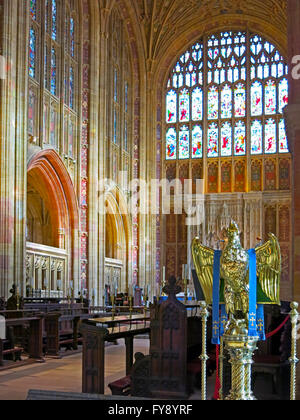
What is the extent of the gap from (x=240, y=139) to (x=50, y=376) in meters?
22.7

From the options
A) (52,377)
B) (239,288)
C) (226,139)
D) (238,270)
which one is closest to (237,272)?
(238,270)

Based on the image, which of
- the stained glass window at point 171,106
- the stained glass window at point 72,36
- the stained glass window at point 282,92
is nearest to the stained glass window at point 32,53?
the stained glass window at point 72,36

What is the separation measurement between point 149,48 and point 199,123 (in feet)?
15.8

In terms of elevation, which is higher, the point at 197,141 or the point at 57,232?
the point at 197,141

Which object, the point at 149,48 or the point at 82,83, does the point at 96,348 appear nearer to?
the point at 82,83

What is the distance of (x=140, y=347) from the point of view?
1477 cm

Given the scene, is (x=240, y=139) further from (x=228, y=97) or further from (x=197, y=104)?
(x=197, y=104)

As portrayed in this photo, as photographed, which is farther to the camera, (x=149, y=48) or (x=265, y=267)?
(x=149, y=48)

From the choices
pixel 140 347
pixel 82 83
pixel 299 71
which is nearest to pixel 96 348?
pixel 299 71

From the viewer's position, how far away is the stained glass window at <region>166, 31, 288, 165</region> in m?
30.0

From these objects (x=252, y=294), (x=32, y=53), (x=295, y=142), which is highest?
(x=32, y=53)

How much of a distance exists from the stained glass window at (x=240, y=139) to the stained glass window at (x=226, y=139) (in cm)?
32

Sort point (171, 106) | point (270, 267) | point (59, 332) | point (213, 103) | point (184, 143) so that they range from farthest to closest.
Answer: point (171, 106) → point (184, 143) → point (213, 103) → point (59, 332) → point (270, 267)

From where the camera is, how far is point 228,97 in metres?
30.9
